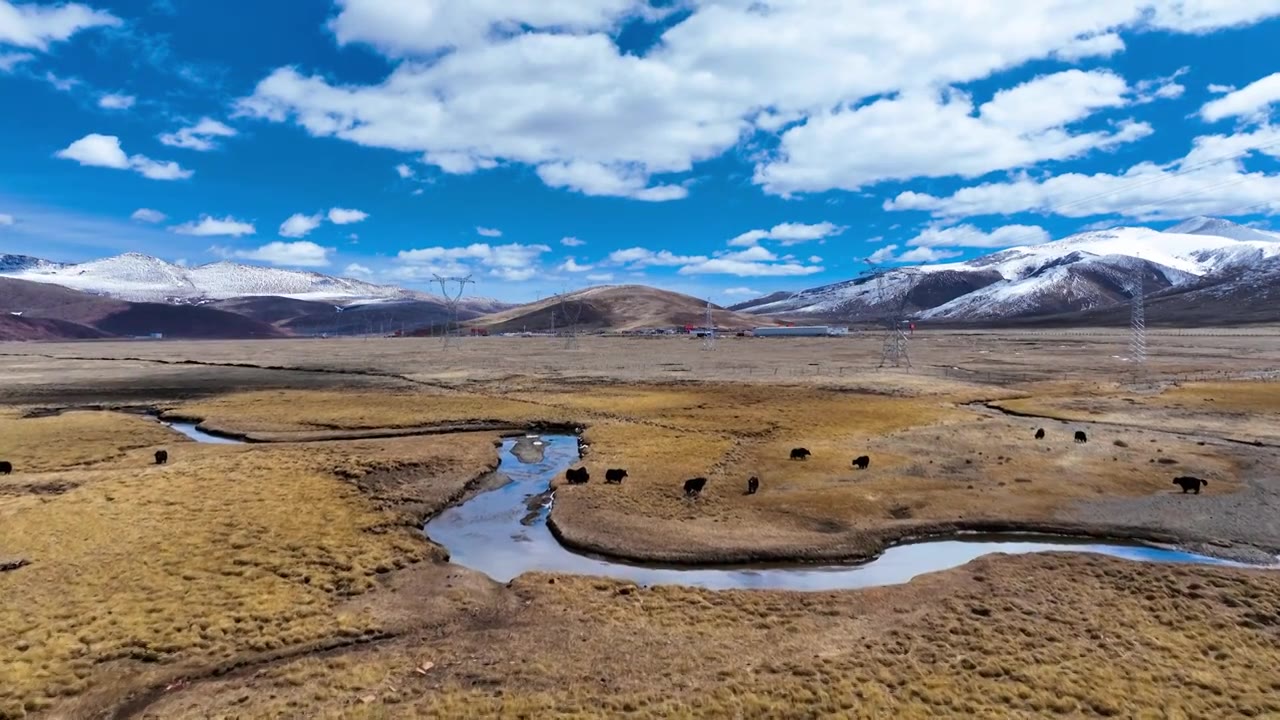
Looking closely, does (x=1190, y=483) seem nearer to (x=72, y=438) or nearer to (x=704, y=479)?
(x=704, y=479)

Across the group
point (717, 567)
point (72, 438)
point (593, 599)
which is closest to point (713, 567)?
point (717, 567)

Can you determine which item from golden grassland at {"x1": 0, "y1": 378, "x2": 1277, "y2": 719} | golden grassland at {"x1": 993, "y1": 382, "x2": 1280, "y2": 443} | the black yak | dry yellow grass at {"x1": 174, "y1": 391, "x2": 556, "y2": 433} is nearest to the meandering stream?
golden grassland at {"x1": 0, "y1": 378, "x2": 1277, "y2": 719}

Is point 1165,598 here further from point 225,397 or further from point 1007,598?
point 225,397

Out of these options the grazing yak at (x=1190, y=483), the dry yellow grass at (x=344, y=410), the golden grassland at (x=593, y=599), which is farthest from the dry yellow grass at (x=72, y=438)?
the grazing yak at (x=1190, y=483)

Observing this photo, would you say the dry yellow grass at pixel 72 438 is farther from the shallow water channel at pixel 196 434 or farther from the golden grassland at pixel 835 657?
the golden grassland at pixel 835 657

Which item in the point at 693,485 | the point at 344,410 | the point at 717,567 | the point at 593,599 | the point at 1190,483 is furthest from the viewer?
the point at 344,410

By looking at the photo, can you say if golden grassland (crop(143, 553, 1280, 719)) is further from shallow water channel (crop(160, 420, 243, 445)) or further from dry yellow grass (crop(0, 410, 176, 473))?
shallow water channel (crop(160, 420, 243, 445))
